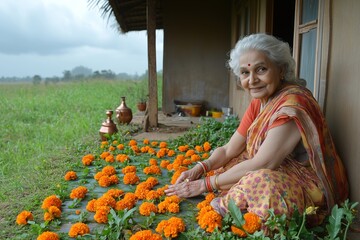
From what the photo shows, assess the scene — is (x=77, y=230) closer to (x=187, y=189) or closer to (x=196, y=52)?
(x=187, y=189)

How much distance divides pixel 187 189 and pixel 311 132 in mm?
835

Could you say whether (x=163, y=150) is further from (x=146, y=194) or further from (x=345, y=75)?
(x=345, y=75)

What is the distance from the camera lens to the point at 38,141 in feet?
19.2

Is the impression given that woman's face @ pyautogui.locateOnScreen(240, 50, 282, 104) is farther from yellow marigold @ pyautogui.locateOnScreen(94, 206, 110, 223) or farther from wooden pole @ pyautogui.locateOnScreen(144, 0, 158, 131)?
wooden pole @ pyautogui.locateOnScreen(144, 0, 158, 131)

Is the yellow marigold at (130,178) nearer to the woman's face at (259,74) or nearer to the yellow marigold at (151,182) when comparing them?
the yellow marigold at (151,182)

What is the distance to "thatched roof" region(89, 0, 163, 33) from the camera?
809 cm

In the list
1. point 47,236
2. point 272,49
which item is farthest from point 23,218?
point 272,49

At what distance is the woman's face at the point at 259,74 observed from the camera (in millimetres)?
2143

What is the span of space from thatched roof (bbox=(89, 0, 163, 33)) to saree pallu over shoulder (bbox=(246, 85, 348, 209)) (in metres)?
5.81

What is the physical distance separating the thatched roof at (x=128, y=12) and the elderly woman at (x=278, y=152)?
5681 mm

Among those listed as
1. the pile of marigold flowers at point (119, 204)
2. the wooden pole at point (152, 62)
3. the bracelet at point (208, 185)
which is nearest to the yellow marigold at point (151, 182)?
the pile of marigold flowers at point (119, 204)

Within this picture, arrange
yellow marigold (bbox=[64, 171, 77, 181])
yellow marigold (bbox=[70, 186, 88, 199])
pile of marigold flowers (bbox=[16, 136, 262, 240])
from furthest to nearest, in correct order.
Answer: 1. yellow marigold (bbox=[64, 171, 77, 181])
2. yellow marigold (bbox=[70, 186, 88, 199])
3. pile of marigold flowers (bbox=[16, 136, 262, 240])

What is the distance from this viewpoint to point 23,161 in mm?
4531

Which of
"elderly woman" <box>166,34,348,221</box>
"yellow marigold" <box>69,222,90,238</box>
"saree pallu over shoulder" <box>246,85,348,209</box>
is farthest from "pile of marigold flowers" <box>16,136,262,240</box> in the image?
"saree pallu over shoulder" <box>246,85,348,209</box>
